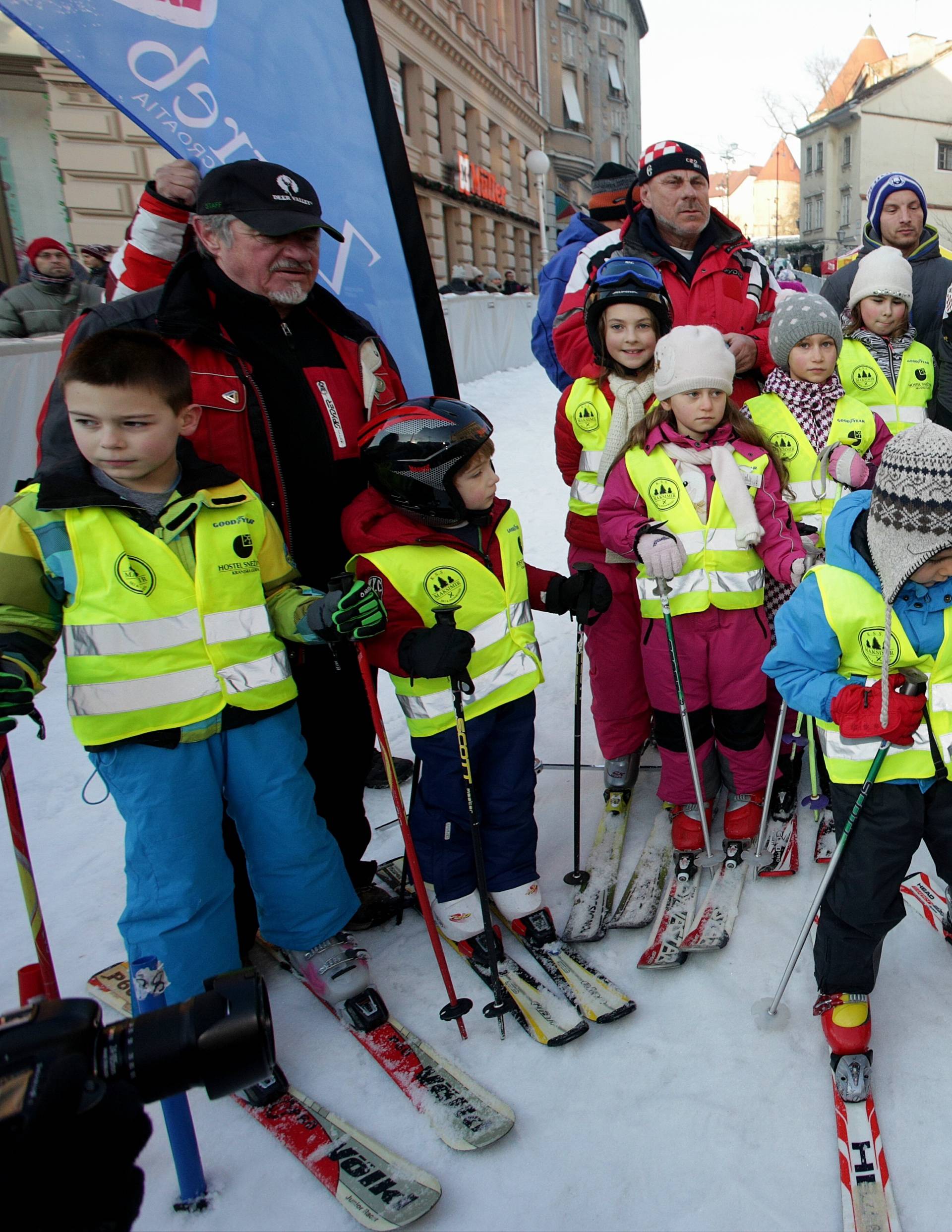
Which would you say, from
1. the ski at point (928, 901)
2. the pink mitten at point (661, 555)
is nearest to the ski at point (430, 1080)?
the ski at point (928, 901)

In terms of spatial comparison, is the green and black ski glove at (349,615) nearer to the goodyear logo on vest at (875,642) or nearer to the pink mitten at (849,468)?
the goodyear logo on vest at (875,642)

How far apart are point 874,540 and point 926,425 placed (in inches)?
11.2

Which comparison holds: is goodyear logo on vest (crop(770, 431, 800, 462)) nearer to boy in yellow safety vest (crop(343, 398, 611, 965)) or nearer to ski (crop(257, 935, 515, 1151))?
boy in yellow safety vest (crop(343, 398, 611, 965))

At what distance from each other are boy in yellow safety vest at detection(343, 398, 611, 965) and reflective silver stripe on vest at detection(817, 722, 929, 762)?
855 millimetres

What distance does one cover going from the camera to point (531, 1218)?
72.6 inches

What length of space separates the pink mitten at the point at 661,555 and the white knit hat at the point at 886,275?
6.09ft

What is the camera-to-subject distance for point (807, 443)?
10.5 feet

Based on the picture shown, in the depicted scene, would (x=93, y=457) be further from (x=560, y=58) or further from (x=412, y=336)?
(x=560, y=58)

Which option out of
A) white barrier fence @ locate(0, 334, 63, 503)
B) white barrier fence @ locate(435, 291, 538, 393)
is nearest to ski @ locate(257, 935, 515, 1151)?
white barrier fence @ locate(0, 334, 63, 503)

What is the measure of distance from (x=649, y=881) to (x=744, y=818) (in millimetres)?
447

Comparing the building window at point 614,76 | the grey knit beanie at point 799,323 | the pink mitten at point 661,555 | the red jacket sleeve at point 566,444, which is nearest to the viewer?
the pink mitten at point 661,555

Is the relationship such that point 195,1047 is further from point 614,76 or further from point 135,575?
point 614,76

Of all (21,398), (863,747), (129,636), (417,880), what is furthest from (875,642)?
(21,398)

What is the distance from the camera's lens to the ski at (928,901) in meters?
2.54
